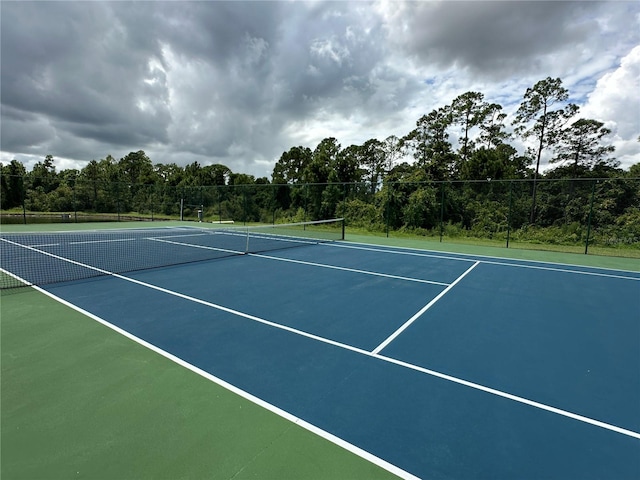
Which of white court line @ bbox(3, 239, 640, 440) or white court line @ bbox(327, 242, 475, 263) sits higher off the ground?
white court line @ bbox(327, 242, 475, 263)

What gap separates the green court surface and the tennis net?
14.7 feet

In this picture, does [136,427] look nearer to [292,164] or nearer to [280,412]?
[280,412]

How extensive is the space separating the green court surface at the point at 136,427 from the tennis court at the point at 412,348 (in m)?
0.19

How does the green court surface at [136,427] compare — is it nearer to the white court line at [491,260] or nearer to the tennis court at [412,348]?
the tennis court at [412,348]

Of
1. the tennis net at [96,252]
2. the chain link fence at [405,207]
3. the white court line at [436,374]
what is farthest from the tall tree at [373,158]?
the white court line at [436,374]

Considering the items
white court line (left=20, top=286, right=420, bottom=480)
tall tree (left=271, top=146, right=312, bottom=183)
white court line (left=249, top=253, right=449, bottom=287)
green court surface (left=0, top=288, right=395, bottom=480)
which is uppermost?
tall tree (left=271, top=146, right=312, bottom=183)

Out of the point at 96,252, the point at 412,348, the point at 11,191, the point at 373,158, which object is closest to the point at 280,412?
the point at 412,348

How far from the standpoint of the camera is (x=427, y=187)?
63.8ft

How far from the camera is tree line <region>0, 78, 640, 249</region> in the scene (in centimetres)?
1683

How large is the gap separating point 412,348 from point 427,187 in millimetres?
16876

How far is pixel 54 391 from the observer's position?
3.00 m

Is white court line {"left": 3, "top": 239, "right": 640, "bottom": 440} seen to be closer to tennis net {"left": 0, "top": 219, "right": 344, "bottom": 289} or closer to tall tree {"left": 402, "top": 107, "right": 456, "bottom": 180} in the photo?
tennis net {"left": 0, "top": 219, "right": 344, "bottom": 289}

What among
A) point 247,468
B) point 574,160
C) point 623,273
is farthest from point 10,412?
point 574,160

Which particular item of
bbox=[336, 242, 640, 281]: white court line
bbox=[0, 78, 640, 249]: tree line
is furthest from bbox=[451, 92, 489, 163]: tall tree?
bbox=[336, 242, 640, 281]: white court line
